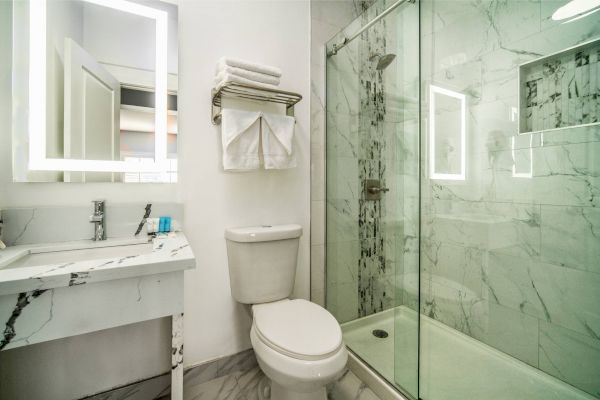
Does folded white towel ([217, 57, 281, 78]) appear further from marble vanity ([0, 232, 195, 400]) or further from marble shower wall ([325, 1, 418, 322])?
marble vanity ([0, 232, 195, 400])

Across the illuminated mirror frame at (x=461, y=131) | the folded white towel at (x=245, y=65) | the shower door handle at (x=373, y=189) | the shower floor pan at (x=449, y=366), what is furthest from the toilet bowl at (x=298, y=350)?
the folded white towel at (x=245, y=65)

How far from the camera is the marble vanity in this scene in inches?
28.4

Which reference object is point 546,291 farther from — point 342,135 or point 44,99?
point 44,99

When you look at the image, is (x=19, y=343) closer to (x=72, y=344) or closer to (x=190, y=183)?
(x=72, y=344)

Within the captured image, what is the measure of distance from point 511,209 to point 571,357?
0.69 m

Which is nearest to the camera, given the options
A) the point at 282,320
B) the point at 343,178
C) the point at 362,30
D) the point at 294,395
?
the point at 294,395

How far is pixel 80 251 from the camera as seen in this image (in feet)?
3.62

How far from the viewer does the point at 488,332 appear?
4.85 ft

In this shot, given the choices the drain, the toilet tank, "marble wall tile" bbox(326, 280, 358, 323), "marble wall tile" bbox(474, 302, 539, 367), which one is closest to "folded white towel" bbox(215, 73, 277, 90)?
the toilet tank

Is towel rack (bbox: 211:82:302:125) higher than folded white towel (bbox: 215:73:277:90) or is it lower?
lower

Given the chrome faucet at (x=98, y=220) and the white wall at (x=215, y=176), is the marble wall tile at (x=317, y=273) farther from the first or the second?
the chrome faucet at (x=98, y=220)

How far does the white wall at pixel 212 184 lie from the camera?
1.35 m

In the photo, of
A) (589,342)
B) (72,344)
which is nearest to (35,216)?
(72,344)

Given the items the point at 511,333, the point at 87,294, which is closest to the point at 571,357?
the point at 511,333
